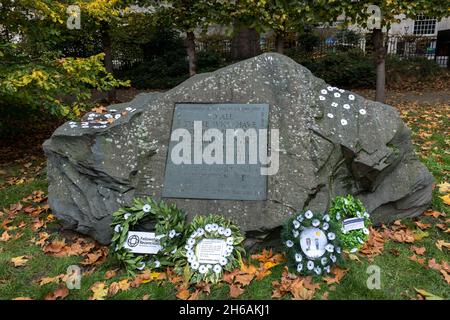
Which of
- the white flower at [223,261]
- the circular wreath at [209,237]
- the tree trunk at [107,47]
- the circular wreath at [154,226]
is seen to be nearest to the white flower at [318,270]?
the circular wreath at [209,237]

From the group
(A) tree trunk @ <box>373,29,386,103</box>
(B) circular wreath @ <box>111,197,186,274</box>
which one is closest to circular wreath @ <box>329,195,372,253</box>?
(B) circular wreath @ <box>111,197,186,274</box>

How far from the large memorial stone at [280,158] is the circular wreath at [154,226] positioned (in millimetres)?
211

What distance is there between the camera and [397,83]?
15.2m

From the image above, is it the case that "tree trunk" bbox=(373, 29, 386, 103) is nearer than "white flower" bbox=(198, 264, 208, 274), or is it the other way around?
"white flower" bbox=(198, 264, 208, 274)

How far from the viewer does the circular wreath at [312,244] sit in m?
3.70

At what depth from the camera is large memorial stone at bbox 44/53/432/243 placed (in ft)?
13.7

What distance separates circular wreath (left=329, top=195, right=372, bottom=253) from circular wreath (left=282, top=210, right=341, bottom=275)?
0.36 metres

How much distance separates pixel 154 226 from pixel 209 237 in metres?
0.60

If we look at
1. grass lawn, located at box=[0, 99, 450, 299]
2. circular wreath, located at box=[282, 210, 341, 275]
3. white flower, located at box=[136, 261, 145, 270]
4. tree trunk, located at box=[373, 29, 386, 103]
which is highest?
tree trunk, located at box=[373, 29, 386, 103]

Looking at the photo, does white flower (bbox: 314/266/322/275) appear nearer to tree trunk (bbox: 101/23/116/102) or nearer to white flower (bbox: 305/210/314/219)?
white flower (bbox: 305/210/314/219)

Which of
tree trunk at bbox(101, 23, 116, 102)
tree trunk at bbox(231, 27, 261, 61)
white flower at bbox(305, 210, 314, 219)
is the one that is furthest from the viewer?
tree trunk at bbox(231, 27, 261, 61)
